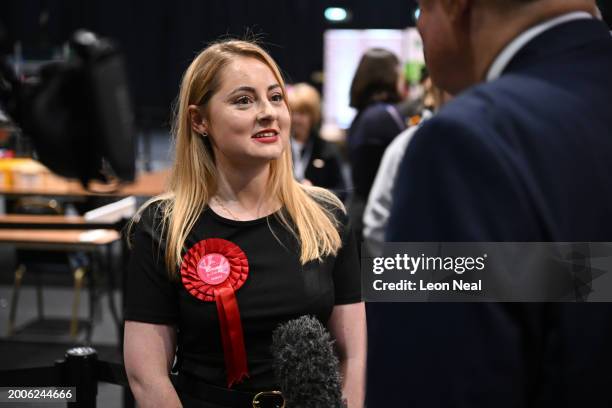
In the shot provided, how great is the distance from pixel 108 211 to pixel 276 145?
1.75m

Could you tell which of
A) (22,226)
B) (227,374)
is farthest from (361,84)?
(227,374)

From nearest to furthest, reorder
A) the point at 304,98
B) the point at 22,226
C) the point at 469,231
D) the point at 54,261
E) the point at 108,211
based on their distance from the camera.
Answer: the point at 469,231
the point at 22,226
the point at 108,211
the point at 304,98
the point at 54,261

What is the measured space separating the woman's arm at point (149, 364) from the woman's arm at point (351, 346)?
354 mm

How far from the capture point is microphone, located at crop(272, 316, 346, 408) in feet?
3.84

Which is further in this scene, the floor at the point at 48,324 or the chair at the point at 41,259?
the chair at the point at 41,259

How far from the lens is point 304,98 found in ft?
13.2

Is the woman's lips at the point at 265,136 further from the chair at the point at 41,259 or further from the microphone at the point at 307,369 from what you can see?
the chair at the point at 41,259

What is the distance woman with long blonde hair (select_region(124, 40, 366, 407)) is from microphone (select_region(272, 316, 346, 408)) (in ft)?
0.85

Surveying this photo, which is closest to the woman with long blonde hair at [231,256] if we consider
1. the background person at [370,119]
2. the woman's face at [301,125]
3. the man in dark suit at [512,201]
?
the man in dark suit at [512,201]

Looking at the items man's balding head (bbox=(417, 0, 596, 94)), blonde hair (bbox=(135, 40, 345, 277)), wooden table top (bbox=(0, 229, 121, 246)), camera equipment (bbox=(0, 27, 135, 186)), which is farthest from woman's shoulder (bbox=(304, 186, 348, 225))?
wooden table top (bbox=(0, 229, 121, 246))

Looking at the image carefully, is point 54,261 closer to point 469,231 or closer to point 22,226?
point 22,226

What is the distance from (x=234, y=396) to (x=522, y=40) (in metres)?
1.02

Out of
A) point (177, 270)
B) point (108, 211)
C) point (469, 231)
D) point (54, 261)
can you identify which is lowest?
point (54, 261)

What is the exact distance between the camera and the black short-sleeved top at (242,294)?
57.3 inches
